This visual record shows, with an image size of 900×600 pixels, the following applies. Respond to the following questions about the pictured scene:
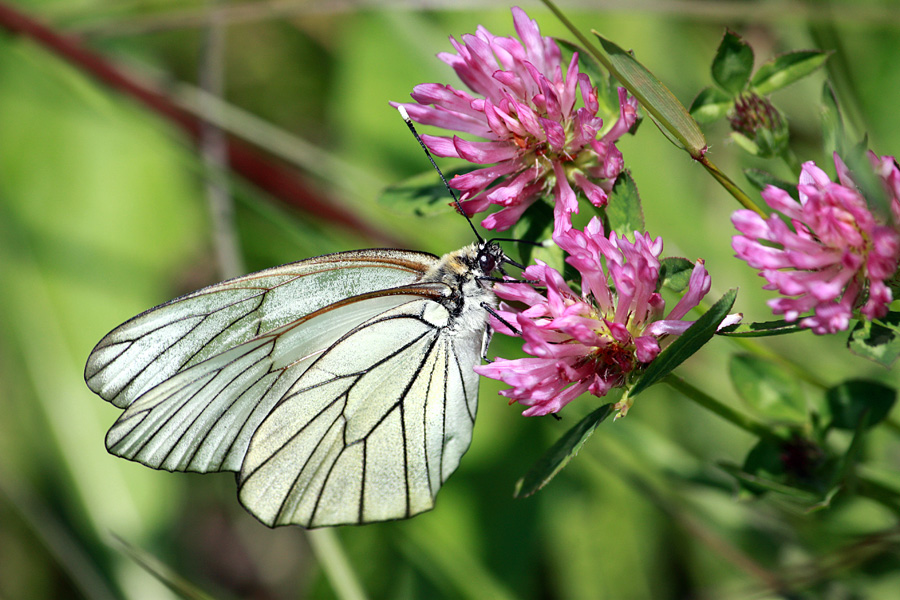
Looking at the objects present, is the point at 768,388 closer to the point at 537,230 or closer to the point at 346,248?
the point at 537,230

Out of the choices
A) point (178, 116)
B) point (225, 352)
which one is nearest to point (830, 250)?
point (225, 352)

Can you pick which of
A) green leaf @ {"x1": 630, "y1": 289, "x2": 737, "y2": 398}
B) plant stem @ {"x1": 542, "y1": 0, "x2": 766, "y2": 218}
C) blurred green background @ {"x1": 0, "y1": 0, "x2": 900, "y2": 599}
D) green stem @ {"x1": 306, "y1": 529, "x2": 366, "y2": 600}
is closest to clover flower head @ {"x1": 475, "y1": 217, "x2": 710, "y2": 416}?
green leaf @ {"x1": 630, "y1": 289, "x2": 737, "y2": 398}

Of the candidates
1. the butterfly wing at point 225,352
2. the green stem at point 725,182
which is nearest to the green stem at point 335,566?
the butterfly wing at point 225,352

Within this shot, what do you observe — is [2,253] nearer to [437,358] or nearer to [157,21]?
[157,21]

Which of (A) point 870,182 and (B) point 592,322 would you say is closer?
(A) point 870,182

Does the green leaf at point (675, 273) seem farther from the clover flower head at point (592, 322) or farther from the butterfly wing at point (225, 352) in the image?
the butterfly wing at point (225, 352)
